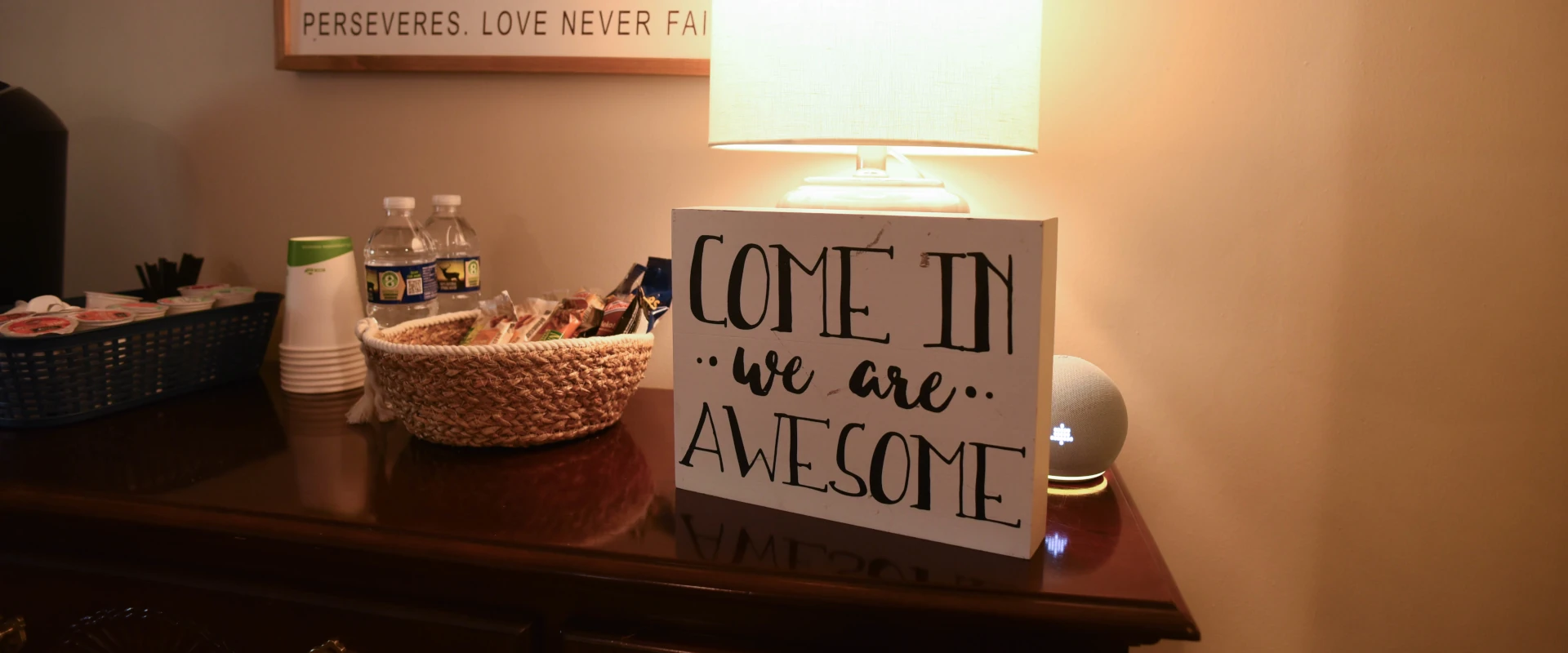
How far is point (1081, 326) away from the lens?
1.04 meters

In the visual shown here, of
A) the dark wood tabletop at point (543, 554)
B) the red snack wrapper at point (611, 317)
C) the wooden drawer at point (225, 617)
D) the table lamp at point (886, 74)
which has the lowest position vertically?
the wooden drawer at point (225, 617)

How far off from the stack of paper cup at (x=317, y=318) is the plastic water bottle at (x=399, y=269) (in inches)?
1.3

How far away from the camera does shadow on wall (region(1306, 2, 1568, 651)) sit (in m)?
0.90

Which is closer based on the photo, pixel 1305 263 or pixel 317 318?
pixel 1305 263

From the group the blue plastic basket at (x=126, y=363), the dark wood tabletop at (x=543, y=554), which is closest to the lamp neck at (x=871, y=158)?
the dark wood tabletop at (x=543, y=554)

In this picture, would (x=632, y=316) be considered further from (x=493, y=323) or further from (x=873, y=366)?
(x=873, y=366)

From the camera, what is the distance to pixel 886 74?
0.76m

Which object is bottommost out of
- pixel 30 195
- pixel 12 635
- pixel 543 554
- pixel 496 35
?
pixel 12 635

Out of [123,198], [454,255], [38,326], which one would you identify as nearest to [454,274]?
[454,255]

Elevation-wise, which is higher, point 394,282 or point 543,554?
point 394,282

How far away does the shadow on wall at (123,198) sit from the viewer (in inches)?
51.8

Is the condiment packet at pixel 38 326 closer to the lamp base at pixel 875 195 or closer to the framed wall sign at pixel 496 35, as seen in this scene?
the framed wall sign at pixel 496 35

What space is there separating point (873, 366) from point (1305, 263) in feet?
1.91

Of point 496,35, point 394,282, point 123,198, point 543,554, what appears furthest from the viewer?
point 123,198
